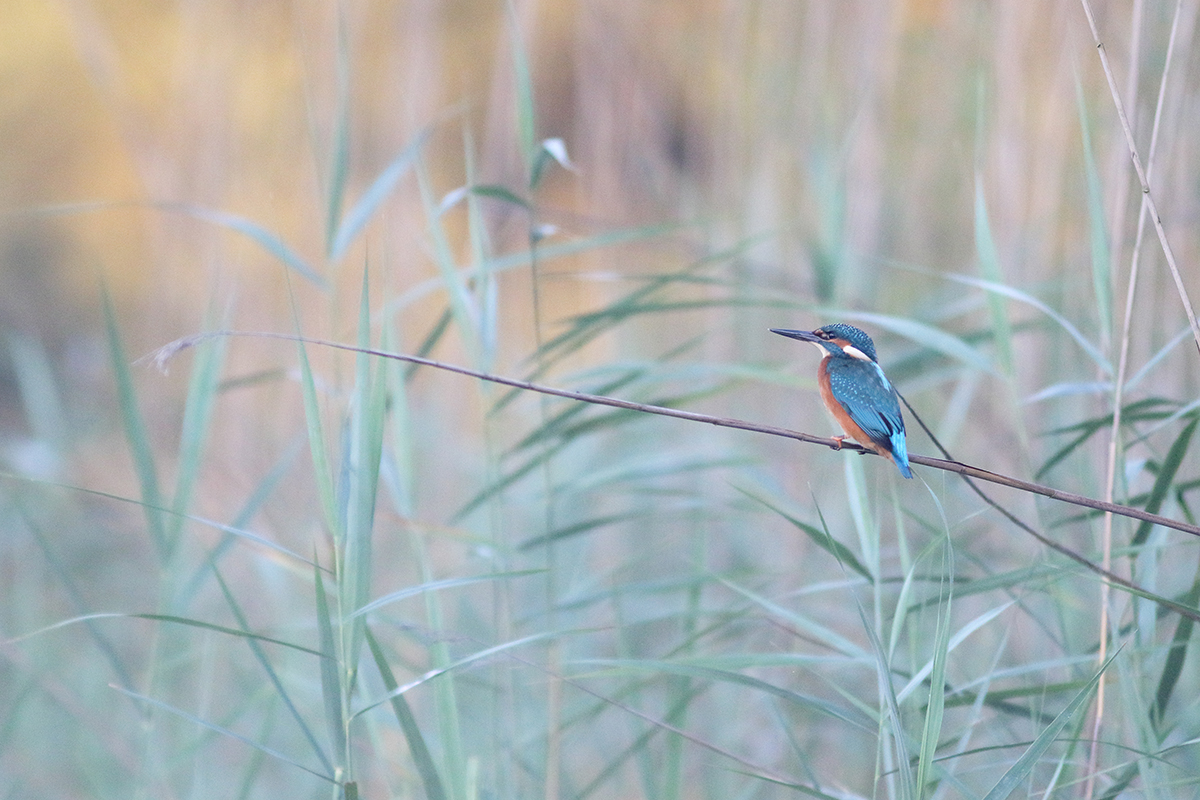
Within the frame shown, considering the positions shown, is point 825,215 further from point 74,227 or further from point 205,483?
point 74,227

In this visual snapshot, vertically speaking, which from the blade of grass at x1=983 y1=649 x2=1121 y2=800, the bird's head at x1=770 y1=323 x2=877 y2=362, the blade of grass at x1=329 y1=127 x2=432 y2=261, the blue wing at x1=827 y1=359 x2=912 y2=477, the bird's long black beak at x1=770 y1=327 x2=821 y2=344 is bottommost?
the blade of grass at x1=983 y1=649 x2=1121 y2=800

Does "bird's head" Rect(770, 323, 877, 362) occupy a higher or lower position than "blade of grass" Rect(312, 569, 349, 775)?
higher

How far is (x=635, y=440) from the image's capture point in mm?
2977

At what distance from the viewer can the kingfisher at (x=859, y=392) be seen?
1.34 metres

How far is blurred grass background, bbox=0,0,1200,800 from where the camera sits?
4.14ft

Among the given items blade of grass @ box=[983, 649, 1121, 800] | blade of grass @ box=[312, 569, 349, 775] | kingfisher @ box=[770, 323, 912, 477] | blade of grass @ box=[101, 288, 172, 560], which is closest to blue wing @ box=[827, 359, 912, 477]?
kingfisher @ box=[770, 323, 912, 477]

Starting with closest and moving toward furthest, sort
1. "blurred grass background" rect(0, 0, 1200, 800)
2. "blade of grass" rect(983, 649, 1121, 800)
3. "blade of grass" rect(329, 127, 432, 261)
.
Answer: "blade of grass" rect(983, 649, 1121, 800)
"blurred grass background" rect(0, 0, 1200, 800)
"blade of grass" rect(329, 127, 432, 261)

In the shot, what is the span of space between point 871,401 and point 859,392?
0.05 meters

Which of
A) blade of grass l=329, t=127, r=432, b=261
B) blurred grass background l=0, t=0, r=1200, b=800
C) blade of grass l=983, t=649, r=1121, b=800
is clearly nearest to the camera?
blade of grass l=983, t=649, r=1121, b=800

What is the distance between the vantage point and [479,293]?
1.43m

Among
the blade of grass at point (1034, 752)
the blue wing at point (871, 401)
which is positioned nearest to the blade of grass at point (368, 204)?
the blue wing at point (871, 401)

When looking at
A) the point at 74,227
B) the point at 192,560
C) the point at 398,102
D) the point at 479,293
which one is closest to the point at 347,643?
the point at 479,293

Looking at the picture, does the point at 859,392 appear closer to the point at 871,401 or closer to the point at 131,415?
the point at 871,401

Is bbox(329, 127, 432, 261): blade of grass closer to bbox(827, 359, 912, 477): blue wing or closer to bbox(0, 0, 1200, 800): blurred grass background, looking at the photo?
bbox(0, 0, 1200, 800): blurred grass background
